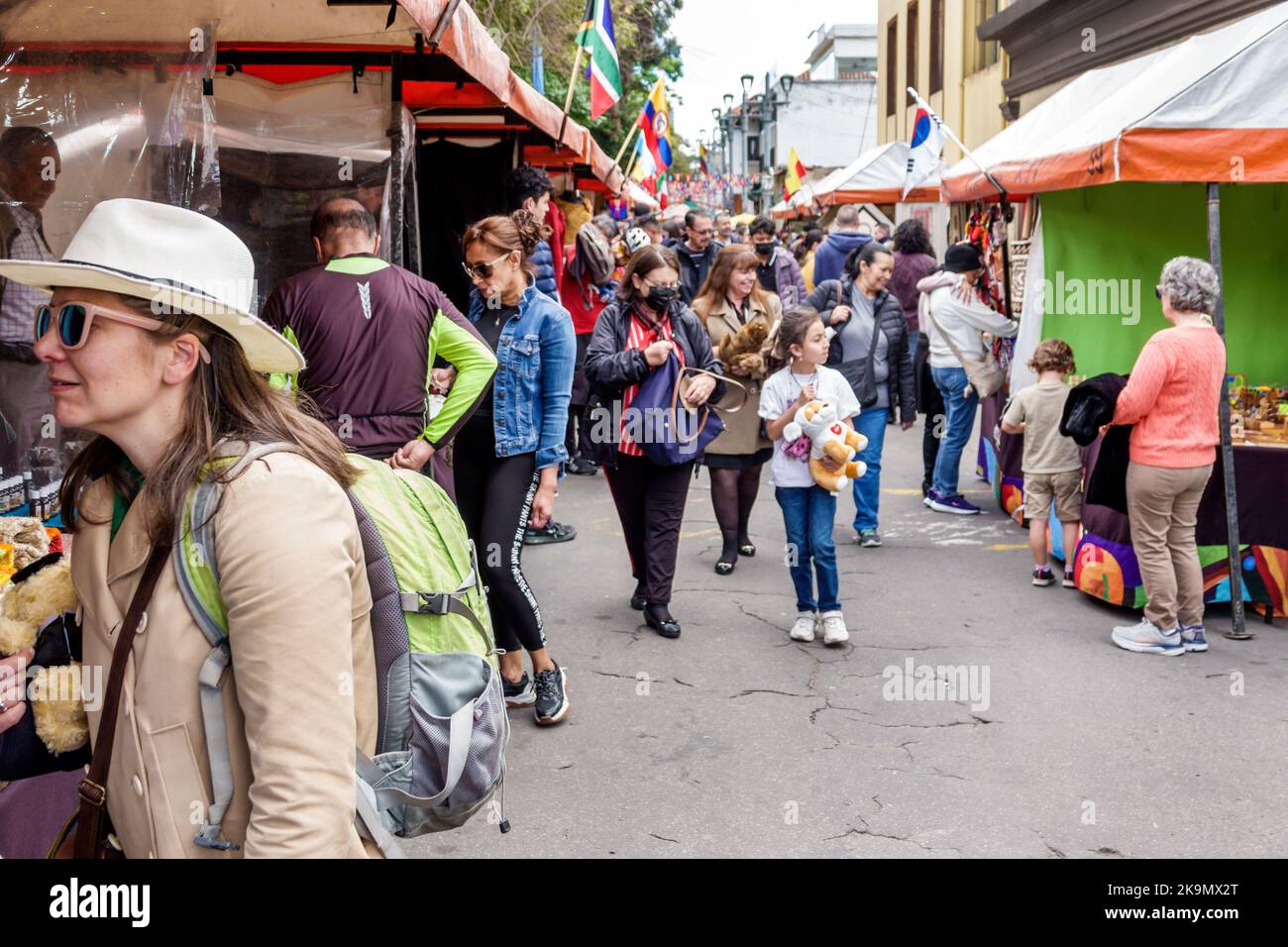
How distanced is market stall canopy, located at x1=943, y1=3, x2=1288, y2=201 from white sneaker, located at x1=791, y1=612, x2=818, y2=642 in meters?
2.89

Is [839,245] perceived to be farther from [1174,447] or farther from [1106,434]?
[1174,447]

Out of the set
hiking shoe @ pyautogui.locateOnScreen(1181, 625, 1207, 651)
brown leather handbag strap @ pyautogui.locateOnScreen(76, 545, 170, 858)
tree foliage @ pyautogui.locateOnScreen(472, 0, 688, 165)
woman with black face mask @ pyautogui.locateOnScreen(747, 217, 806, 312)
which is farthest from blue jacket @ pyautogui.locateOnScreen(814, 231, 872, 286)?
brown leather handbag strap @ pyautogui.locateOnScreen(76, 545, 170, 858)

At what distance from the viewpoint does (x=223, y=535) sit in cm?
178

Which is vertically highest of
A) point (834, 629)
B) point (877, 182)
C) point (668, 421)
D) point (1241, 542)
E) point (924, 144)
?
point (877, 182)

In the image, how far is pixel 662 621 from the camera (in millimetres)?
6707

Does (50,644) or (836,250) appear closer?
(50,644)

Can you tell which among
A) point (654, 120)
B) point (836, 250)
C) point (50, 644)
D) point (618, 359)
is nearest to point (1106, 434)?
point (618, 359)

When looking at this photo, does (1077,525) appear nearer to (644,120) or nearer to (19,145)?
(19,145)

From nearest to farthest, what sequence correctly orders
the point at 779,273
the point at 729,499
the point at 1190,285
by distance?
1. the point at 1190,285
2. the point at 729,499
3. the point at 779,273

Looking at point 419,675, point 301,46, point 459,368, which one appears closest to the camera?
point 419,675

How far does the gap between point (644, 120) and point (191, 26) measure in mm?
15984

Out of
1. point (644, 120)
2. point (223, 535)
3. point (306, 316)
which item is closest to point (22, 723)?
point (223, 535)

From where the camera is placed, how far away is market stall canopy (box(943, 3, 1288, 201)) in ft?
21.1

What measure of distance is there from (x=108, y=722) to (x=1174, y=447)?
566 centimetres
